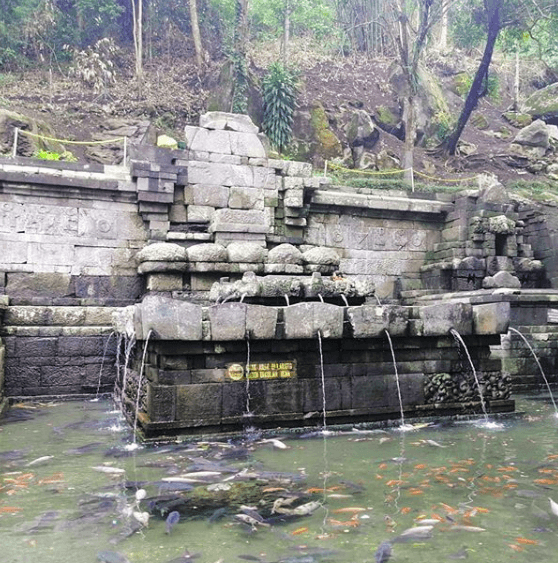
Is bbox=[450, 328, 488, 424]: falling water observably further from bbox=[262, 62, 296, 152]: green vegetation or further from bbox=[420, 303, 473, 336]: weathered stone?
bbox=[262, 62, 296, 152]: green vegetation

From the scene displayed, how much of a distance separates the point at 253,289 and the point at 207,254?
2.69 m

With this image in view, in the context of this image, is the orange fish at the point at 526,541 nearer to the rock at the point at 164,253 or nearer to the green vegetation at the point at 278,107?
the rock at the point at 164,253

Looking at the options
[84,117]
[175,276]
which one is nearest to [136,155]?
[175,276]

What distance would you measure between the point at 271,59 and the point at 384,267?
986 inches

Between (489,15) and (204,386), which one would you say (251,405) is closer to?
(204,386)

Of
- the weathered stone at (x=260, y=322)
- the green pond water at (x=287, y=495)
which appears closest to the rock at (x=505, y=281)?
the green pond water at (x=287, y=495)

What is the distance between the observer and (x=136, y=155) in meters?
11.2

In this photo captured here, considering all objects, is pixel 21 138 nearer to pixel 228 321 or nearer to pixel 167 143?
pixel 167 143

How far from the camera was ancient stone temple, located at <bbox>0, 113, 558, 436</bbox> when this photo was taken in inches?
227

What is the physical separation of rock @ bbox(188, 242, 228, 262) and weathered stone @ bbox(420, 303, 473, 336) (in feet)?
14.4

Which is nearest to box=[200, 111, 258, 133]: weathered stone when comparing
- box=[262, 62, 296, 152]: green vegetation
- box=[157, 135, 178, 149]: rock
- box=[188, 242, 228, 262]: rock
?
box=[157, 135, 178, 149]: rock

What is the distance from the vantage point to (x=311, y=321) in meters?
5.91

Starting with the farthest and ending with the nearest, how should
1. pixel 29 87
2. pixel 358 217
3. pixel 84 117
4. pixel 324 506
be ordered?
pixel 29 87 < pixel 84 117 < pixel 358 217 < pixel 324 506

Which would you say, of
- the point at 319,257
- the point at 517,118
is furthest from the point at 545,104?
the point at 319,257
